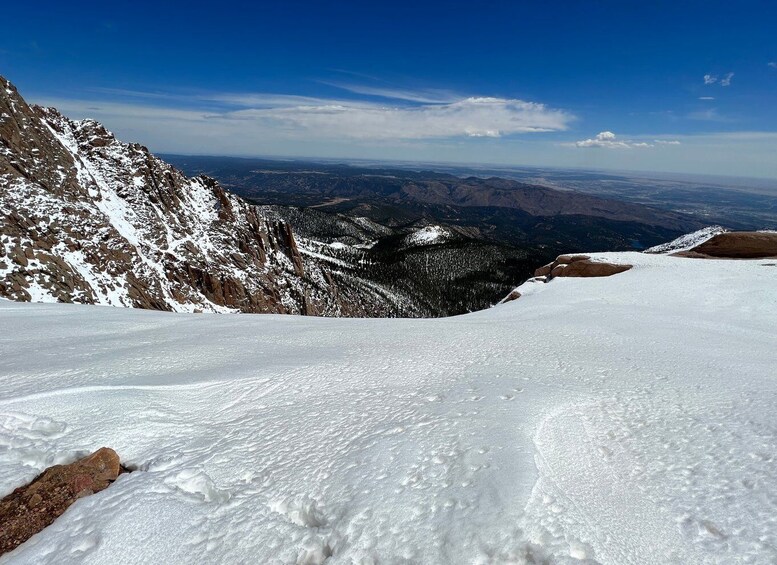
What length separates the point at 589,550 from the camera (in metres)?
3.73

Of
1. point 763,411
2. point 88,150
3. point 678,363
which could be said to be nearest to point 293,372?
point 763,411

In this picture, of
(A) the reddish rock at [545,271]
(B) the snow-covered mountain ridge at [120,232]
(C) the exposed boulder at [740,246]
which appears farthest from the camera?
(A) the reddish rock at [545,271]

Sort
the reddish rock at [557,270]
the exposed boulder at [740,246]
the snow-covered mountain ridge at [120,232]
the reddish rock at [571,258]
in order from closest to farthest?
1. the exposed boulder at [740,246]
2. the snow-covered mountain ridge at [120,232]
3. the reddish rock at [571,258]
4. the reddish rock at [557,270]

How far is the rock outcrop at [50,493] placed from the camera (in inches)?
155

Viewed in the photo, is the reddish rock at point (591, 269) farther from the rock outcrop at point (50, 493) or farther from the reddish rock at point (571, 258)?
the rock outcrop at point (50, 493)

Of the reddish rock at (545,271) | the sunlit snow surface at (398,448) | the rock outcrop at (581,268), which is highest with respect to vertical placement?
the sunlit snow surface at (398,448)

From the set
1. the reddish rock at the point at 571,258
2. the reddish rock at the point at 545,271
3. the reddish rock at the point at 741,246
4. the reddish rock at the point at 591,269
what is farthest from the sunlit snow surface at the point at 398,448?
the reddish rock at the point at 741,246

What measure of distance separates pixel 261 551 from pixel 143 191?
71.6m

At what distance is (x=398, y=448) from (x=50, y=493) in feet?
13.3

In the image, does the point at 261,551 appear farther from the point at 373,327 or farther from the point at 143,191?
the point at 143,191

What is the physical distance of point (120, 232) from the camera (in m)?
51.7

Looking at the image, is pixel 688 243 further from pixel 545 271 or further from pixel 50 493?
pixel 50 493

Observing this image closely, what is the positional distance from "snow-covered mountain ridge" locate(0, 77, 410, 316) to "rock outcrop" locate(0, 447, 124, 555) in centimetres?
3292

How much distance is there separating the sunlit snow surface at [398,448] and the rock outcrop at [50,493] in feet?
0.58
